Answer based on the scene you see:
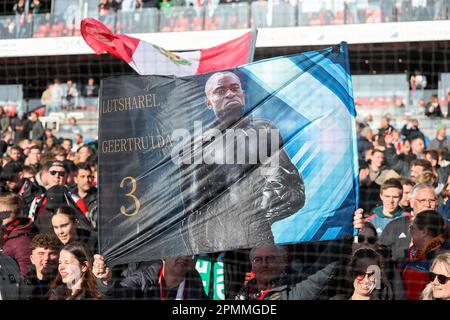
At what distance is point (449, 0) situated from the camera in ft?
48.0

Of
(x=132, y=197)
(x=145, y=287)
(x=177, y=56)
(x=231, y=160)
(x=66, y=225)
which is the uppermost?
(x=177, y=56)

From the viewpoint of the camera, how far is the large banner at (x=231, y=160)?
18.8 ft

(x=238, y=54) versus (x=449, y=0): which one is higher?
(x=449, y=0)

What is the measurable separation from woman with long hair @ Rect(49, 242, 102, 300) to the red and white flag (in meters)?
1.91

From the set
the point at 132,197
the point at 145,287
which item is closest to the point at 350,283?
the point at 145,287

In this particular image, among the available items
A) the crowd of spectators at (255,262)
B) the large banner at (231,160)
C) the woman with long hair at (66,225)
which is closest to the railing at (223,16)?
the crowd of spectators at (255,262)

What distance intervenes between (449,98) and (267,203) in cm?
854

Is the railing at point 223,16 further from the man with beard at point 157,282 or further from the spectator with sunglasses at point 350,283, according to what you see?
the man with beard at point 157,282

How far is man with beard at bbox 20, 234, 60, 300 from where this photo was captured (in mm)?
5688

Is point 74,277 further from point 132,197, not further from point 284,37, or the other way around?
point 284,37

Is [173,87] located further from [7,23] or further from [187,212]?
[7,23]

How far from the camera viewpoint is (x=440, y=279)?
5.03 meters

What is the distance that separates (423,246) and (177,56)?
8.94 ft
